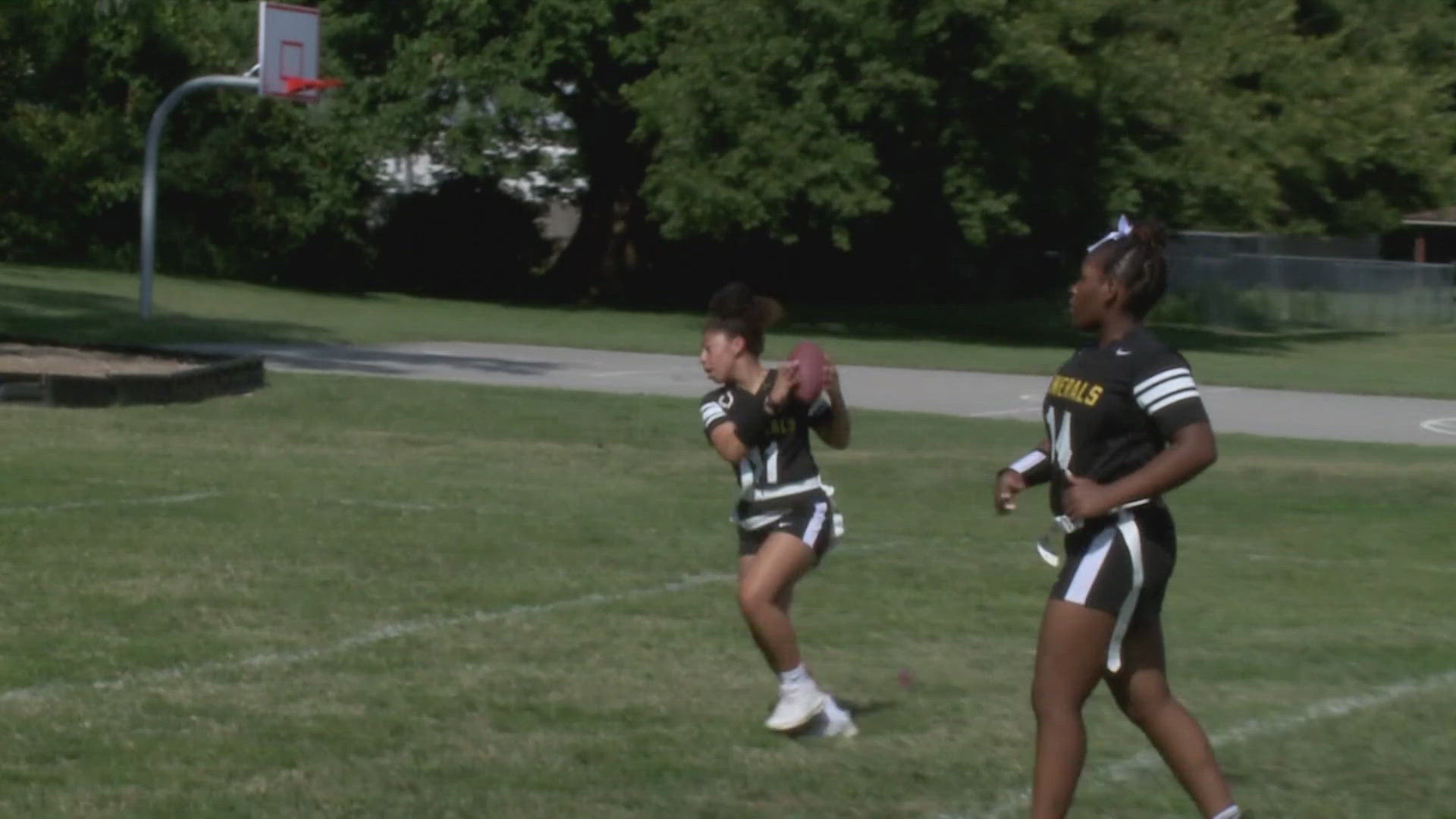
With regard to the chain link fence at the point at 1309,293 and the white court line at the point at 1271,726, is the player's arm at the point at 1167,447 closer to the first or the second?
the white court line at the point at 1271,726

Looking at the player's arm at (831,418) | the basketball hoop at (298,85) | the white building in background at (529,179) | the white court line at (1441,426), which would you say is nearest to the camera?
the player's arm at (831,418)

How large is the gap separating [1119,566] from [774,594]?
2211 mm

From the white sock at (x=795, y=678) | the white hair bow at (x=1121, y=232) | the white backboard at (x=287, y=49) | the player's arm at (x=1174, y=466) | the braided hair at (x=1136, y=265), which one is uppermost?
the white backboard at (x=287, y=49)

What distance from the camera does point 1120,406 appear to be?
562cm

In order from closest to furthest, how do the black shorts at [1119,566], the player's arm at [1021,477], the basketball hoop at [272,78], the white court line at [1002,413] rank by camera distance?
the black shorts at [1119,566] → the player's arm at [1021,477] → the white court line at [1002,413] → the basketball hoop at [272,78]

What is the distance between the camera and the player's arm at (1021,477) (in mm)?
5910

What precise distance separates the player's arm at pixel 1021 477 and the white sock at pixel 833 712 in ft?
6.26

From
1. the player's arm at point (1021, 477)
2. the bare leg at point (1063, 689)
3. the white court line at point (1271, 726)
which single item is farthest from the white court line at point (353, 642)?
the bare leg at point (1063, 689)

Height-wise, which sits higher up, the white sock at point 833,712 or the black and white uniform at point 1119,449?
the black and white uniform at point 1119,449

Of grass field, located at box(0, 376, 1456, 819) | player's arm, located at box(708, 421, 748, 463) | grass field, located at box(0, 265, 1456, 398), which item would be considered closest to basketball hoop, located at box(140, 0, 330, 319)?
grass field, located at box(0, 265, 1456, 398)

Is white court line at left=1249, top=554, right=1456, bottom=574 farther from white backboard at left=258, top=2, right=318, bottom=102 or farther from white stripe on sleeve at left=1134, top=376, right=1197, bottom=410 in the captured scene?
white backboard at left=258, top=2, right=318, bottom=102

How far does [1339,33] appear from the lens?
44.0m

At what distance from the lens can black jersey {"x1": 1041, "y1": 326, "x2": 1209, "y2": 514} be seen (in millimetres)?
5551

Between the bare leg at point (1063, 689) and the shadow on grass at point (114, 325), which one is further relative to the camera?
the shadow on grass at point (114, 325)
